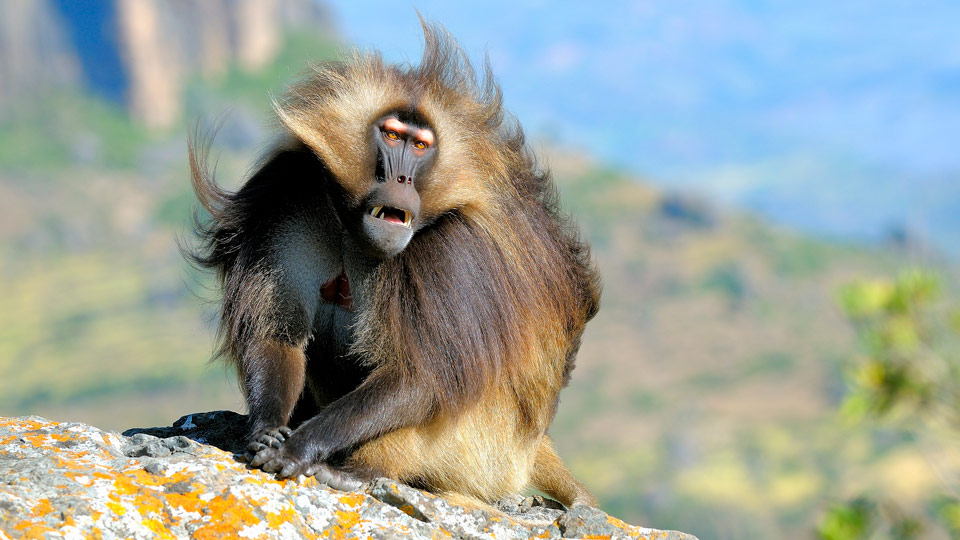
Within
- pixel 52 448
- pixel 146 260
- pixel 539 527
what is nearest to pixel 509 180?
pixel 539 527

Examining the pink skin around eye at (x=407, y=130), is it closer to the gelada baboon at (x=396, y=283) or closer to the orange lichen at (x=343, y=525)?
the gelada baboon at (x=396, y=283)

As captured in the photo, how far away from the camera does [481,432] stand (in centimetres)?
805

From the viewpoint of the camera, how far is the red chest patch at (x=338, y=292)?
7.80 m

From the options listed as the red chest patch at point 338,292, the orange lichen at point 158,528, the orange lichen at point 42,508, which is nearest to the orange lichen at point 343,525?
the orange lichen at point 158,528

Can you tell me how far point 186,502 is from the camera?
18.8 feet

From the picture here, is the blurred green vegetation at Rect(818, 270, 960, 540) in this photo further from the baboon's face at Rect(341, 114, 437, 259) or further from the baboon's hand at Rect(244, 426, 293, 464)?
the baboon's hand at Rect(244, 426, 293, 464)

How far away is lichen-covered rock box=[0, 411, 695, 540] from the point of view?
17.9 feet

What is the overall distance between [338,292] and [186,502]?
7.85 ft

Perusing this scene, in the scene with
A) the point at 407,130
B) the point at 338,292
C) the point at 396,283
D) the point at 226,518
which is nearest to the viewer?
the point at 226,518

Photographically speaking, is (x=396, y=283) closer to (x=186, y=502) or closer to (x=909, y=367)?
(x=186, y=502)

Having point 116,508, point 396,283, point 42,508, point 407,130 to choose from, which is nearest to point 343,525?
point 116,508

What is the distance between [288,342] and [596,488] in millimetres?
119618

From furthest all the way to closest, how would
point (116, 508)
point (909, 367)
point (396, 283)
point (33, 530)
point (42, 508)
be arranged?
point (909, 367) < point (396, 283) < point (116, 508) < point (42, 508) < point (33, 530)

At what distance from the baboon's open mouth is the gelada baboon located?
0.07 ft
